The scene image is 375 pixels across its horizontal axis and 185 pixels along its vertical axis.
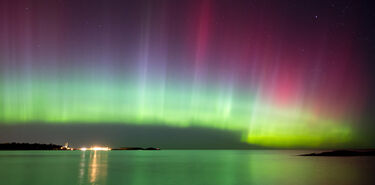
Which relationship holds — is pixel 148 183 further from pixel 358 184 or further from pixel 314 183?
pixel 358 184

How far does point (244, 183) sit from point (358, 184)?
1139cm

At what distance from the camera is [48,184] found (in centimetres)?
3703

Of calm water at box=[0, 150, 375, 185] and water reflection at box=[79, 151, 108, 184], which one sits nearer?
calm water at box=[0, 150, 375, 185]

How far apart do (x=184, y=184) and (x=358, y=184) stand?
17.6 meters

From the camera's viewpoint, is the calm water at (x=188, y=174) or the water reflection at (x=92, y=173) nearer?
the calm water at (x=188, y=174)

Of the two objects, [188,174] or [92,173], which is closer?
[188,174]

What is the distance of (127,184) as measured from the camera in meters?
38.0

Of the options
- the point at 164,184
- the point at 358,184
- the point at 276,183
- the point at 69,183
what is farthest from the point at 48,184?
the point at 358,184

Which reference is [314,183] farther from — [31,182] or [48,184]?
[31,182]

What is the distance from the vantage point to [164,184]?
3769 centimetres

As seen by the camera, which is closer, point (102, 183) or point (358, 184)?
point (358, 184)

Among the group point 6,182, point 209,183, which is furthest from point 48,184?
point 209,183

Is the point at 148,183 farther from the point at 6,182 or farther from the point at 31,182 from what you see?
the point at 6,182

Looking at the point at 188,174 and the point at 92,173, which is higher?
the point at 188,174
